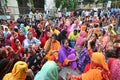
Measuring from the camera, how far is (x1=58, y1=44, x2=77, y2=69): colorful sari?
7.11m

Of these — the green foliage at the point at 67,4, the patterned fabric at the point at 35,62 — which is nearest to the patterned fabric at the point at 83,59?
the patterned fabric at the point at 35,62

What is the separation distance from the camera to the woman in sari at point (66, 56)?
23.4 ft

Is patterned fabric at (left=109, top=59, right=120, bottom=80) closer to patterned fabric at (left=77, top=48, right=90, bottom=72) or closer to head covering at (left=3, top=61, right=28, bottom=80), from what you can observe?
head covering at (left=3, top=61, right=28, bottom=80)

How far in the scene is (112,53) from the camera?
568 cm

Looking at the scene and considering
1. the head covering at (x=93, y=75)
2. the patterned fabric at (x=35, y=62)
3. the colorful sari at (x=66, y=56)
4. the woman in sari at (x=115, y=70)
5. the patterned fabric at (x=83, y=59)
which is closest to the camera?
the head covering at (x=93, y=75)

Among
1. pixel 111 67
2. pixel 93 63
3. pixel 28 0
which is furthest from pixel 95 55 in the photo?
pixel 28 0

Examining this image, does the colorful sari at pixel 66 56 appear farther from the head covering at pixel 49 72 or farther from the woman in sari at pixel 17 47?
the head covering at pixel 49 72

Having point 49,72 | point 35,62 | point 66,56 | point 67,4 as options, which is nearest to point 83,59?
point 66,56

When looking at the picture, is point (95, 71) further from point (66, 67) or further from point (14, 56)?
point (66, 67)

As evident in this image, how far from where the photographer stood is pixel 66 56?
724 centimetres

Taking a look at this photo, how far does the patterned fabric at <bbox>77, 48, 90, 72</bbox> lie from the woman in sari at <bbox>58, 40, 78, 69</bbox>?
191mm

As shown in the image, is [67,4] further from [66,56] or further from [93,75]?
[93,75]

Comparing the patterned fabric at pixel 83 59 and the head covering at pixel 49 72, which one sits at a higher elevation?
the head covering at pixel 49 72

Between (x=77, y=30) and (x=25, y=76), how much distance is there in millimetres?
5964
